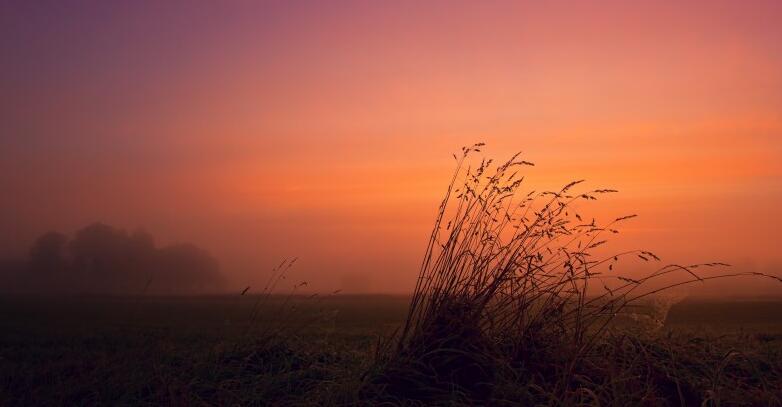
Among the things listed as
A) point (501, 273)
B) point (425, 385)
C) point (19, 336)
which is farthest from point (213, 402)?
point (19, 336)

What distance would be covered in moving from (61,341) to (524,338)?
728cm

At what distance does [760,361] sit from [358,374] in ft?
12.1

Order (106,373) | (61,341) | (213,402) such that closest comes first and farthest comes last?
(213,402)
(106,373)
(61,341)

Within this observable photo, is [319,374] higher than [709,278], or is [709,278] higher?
[709,278]

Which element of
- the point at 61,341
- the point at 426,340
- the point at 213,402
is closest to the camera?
the point at 213,402

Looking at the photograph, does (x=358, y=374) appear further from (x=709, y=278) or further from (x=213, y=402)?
(x=709, y=278)


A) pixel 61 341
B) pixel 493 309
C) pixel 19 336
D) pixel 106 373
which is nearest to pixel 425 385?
pixel 493 309

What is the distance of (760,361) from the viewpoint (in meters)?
5.84

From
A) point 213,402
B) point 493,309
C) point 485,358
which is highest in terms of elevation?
point 493,309

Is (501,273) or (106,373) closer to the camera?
(501,273)

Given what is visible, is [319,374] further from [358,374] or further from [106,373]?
[106,373]

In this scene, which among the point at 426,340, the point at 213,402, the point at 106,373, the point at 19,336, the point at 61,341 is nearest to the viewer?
the point at 213,402

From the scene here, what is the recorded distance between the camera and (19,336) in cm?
1014

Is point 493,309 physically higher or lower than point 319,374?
higher
